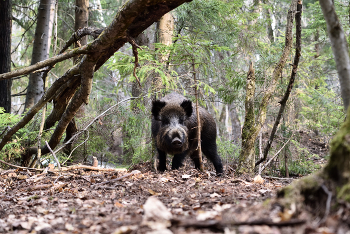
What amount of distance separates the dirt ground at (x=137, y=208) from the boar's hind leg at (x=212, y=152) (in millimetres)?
1111

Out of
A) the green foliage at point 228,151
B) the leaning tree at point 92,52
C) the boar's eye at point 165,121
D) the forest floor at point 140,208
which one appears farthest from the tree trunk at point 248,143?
the green foliage at point 228,151

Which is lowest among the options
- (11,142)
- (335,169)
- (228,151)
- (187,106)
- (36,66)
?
(335,169)

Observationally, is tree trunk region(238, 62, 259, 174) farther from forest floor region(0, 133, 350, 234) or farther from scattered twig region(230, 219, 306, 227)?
scattered twig region(230, 219, 306, 227)

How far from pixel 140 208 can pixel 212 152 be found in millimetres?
4278

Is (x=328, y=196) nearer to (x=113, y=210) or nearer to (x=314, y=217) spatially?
(x=314, y=217)

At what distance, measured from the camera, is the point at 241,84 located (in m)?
8.44

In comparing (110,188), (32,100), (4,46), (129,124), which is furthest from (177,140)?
(4,46)

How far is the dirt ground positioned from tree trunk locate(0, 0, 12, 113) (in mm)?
4599

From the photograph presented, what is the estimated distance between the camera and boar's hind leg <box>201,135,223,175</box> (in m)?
7.22

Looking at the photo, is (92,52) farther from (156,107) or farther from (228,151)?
(228,151)

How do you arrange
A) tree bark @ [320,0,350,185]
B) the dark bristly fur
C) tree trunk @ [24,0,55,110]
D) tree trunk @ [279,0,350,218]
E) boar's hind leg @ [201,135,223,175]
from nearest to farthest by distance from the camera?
1. tree trunk @ [279,0,350,218]
2. tree bark @ [320,0,350,185]
3. the dark bristly fur
4. boar's hind leg @ [201,135,223,175]
5. tree trunk @ [24,0,55,110]

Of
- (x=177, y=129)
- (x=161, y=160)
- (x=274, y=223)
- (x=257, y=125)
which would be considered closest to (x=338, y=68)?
(x=274, y=223)

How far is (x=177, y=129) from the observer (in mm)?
6262

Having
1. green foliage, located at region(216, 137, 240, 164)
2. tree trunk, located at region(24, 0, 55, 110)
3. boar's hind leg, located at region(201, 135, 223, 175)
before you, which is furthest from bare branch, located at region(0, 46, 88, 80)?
green foliage, located at region(216, 137, 240, 164)
